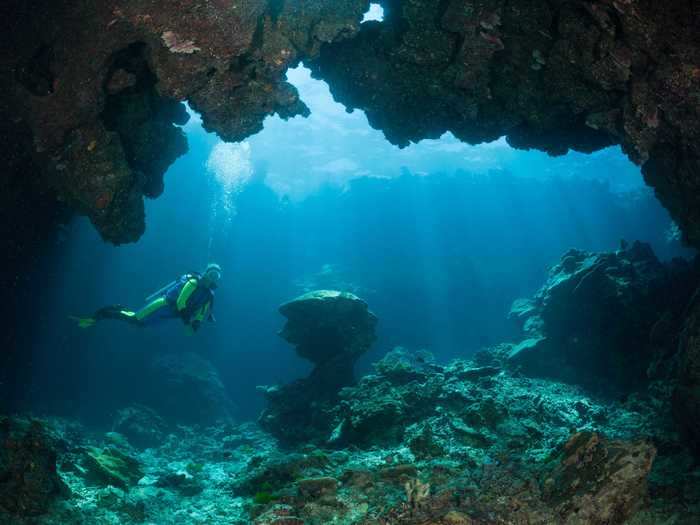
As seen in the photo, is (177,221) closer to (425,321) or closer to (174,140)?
(425,321)

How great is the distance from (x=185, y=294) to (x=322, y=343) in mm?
5740

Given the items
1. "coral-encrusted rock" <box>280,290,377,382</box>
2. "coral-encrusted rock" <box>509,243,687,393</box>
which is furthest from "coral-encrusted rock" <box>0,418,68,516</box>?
"coral-encrusted rock" <box>509,243,687,393</box>

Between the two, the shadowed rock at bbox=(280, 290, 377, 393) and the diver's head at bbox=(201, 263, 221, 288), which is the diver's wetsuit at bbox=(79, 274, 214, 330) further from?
the shadowed rock at bbox=(280, 290, 377, 393)

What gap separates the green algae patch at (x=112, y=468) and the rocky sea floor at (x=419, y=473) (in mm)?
28

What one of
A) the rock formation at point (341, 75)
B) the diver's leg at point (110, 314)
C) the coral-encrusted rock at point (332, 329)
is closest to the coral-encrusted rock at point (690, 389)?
the rock formation at point (341, 75)

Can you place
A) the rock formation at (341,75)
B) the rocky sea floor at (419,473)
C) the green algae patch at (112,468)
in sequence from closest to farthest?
1. the rocky sea floor at (419,473)
2. the rock formation at (341,75)
3. the green algae patch at (112,468)

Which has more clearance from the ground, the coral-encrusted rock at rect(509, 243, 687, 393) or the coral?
the coral-encrusted rock at rect(509, 243, 687, 393)

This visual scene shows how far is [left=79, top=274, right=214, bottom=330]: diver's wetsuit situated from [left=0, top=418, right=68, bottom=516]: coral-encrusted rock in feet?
11.4

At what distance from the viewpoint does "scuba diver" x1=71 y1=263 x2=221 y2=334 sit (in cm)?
837

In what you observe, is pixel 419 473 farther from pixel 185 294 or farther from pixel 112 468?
pixel 185 294

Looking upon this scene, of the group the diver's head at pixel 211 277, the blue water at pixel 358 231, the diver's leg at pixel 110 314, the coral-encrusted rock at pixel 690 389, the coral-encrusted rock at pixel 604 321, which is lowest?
the coral-encrusted rock at pixel 690 389

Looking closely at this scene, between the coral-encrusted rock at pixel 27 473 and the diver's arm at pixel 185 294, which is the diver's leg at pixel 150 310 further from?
the coral-encrusted rock at pixel 27 473

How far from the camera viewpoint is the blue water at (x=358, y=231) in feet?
104

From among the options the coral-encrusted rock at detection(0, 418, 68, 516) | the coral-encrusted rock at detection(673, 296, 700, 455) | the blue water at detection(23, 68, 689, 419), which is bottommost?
the coral-encrusted rock at detection(673, 296, 700, 455)
